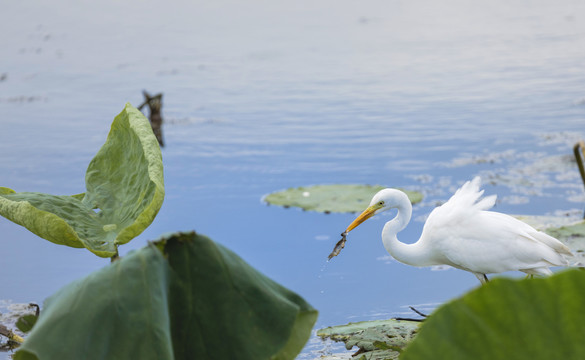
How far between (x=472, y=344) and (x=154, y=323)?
1.46ft

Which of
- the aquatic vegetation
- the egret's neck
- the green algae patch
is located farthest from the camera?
the egret's neck

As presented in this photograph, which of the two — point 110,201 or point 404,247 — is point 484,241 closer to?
point 404,247

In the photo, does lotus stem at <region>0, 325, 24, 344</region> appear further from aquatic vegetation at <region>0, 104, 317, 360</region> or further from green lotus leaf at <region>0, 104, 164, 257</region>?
aquatic vegetation at <region>0, 104, 317, 360</region>

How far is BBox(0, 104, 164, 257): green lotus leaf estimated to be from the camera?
4.67 ft

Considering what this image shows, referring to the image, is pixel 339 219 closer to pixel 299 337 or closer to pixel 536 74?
pixel 299 337

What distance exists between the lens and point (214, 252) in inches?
36.8

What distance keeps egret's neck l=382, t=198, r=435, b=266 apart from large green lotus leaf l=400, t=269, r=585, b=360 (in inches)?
108

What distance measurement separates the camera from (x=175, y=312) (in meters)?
0.97

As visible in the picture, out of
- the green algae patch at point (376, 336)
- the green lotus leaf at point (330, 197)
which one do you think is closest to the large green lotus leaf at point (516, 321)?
the green algae patch at point (376, 336)

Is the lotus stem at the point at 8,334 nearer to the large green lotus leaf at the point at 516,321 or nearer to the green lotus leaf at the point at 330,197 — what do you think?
the large green lotus leaf at the point at 516,321

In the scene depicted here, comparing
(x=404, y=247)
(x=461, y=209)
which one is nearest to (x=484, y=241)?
(x=461, y=209)

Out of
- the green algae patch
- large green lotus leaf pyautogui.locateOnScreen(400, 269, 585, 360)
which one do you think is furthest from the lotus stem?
large green lotus leaf pyautogui.locateOnScreen(400, 269, 585, 360)

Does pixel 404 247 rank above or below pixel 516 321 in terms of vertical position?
below

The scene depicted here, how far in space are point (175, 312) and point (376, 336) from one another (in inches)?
67.9
